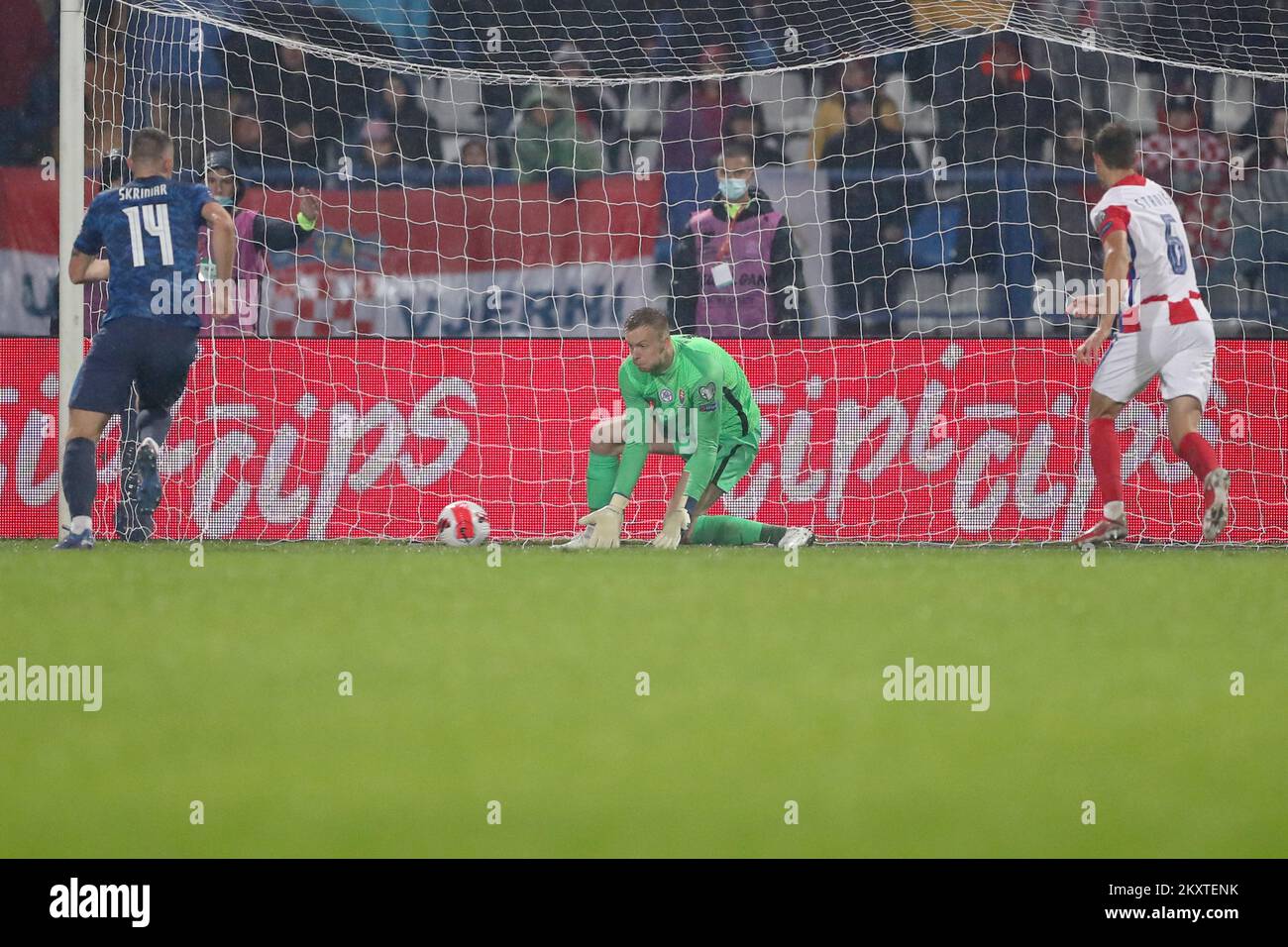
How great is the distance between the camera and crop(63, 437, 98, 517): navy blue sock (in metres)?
8.54

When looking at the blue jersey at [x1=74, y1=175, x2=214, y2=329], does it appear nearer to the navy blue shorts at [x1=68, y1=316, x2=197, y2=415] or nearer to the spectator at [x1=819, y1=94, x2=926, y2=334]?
the navy blue shorts at [x1=68, y1=316, x2=197, y2=415]

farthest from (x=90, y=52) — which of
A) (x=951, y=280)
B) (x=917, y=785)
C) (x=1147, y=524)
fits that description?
(x=917, y=785)

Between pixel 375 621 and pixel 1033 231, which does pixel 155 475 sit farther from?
pixel 1033 231

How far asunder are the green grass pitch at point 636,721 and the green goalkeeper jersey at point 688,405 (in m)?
2.18

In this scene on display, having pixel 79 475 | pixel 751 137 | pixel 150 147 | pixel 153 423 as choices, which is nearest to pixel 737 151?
pixel 751 137

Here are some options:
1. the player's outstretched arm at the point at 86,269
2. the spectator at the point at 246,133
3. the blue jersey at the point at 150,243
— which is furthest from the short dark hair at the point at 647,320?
the spectator at the point at 246,133

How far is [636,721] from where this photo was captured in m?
3.82

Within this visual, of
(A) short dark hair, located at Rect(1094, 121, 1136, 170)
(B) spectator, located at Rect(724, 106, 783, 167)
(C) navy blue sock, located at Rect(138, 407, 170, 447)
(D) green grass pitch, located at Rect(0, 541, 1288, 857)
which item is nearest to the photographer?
(D) green grass pitch, located at Rect(0, 541, 1288, 857)

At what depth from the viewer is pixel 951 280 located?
434 inches

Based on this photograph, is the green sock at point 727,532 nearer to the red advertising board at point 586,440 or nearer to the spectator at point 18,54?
the red advertising board at point 586,440

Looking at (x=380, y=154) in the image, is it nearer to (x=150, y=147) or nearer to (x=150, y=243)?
(x=150, y=147)

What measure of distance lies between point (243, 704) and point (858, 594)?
3.14 metres

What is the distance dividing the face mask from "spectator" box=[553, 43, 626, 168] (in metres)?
1.06

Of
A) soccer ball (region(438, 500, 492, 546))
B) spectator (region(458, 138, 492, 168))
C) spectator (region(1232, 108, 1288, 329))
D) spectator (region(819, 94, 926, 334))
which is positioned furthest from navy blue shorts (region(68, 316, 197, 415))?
spectator (region(1232, 108, 1288, 329))
